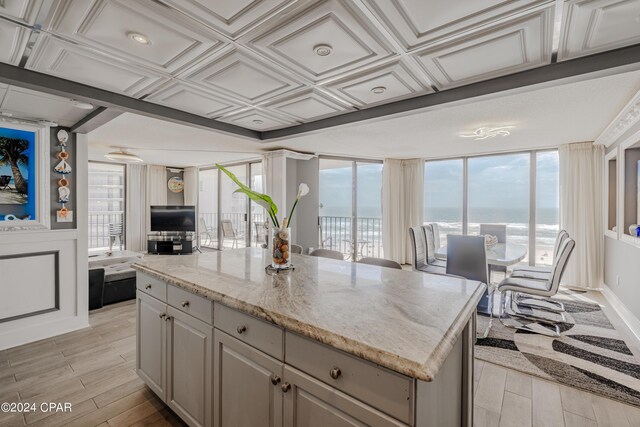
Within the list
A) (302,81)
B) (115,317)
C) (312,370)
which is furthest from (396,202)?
(312,370)

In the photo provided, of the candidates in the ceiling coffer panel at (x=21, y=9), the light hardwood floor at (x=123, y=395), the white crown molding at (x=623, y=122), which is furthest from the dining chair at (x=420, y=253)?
the ceiling coffer panel at (x=21, y=9)

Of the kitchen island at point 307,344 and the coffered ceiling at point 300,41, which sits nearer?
the kitchen island at point 307,344

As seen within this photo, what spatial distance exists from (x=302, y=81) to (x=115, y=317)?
344cm

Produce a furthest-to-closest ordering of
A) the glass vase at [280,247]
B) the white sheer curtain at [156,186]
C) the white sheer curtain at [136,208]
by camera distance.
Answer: the white sheer curtain at [156,186], the white sheer curtain at [136,208], the glass vase at [280,247]

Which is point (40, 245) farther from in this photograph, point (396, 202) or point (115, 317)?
point (396, 202)

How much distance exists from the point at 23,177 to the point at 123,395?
7.94ft

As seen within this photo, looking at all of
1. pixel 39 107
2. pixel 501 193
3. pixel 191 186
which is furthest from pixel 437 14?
pixel 191 186

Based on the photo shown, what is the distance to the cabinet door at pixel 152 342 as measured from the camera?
1821 mm

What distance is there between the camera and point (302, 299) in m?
1.33

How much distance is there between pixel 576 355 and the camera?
261 cm

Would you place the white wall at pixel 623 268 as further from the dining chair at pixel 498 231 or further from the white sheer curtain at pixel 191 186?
the white sheer curtain at pixel 191 186

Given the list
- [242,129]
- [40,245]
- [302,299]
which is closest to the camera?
[302,299]

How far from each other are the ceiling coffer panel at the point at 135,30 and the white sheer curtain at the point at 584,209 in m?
5.44

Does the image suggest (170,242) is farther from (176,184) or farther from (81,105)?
(81,105)
